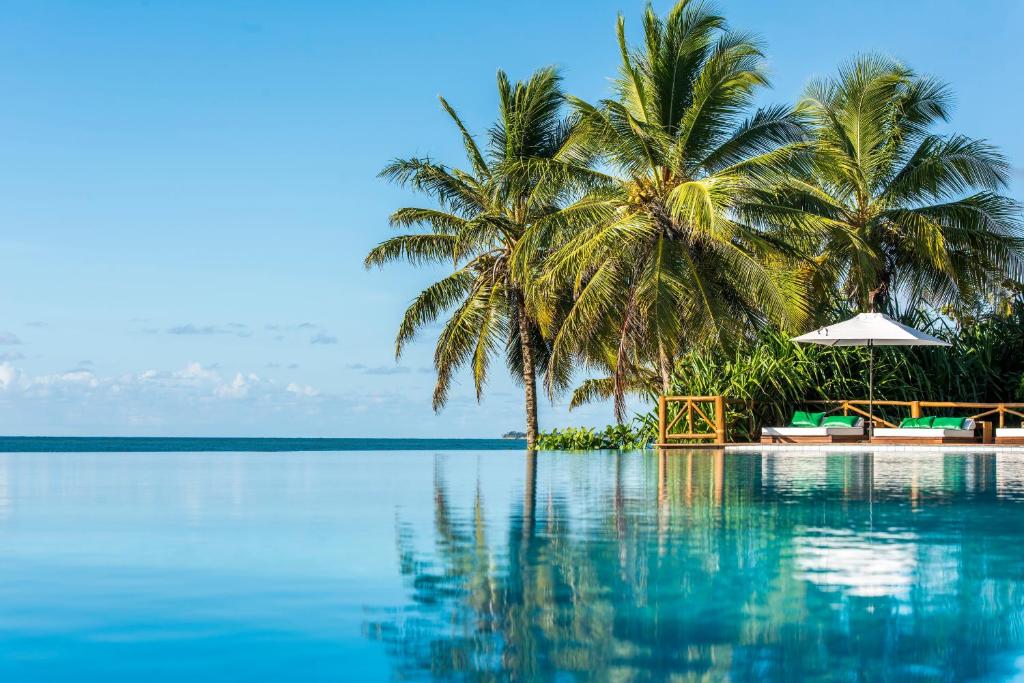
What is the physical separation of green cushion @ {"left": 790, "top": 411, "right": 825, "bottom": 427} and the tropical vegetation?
0.76 m

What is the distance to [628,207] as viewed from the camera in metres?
19.0

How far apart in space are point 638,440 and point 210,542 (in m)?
16.2

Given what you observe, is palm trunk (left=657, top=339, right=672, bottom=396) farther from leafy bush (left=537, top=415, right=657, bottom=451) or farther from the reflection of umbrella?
the reflection of umbrella

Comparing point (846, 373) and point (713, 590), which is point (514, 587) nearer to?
point (713, 590)

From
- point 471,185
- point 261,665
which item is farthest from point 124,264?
point 261,665

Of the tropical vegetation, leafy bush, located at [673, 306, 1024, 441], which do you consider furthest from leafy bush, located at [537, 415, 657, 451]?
Result: leafy bush, located at [673, 306, 1024, 441]

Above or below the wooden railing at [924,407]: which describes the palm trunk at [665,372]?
above

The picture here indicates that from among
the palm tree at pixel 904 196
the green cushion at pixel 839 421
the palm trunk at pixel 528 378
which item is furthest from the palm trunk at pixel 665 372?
the palm tree at pixel 904 196

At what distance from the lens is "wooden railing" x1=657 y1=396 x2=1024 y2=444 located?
1759 centimetres

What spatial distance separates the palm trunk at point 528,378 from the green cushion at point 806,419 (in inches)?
244

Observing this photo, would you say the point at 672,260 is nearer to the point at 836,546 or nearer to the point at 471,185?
the point at 471,185

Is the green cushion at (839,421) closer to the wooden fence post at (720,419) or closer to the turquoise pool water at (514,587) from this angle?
the wooden fence post at (720,419)

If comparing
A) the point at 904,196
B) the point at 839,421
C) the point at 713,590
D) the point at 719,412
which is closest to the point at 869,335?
the point at 839,421

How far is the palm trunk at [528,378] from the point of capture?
21938 millimetres
